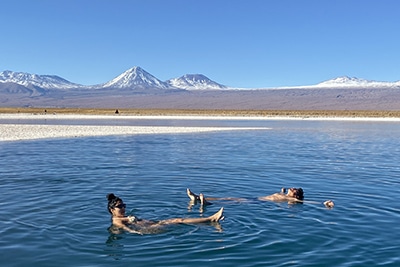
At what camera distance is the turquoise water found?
8578mm

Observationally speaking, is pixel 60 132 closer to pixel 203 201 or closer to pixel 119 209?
pixel 203 201

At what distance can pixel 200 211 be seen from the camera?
12.2 m

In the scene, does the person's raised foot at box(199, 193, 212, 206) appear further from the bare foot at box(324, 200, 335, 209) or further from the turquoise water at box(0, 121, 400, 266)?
the bare foot at box(324, 200, 335, 209)

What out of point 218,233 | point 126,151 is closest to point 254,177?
point 218,233

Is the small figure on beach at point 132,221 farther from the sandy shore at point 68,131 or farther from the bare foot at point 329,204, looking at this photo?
the sandy shore at point 68,131

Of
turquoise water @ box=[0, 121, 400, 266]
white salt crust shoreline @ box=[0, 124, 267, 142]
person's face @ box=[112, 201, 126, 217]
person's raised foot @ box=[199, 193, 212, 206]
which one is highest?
white salt crust shoreline @ box=[0, 124, 267, 142]

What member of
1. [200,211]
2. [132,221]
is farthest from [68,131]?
[132,221]

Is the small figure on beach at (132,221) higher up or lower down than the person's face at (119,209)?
lower down

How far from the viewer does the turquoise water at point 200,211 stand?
858 centimetres

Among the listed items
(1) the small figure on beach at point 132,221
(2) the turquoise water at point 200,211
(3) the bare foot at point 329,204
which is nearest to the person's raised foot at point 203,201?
(2) the turquoise water at point 200,211

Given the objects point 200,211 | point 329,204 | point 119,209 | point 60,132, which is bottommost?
point 200,211

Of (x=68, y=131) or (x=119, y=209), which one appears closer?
(x=119, y=209)

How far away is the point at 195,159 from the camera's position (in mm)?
23953

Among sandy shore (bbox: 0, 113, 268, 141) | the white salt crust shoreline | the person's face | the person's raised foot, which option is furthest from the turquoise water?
sandy shore (bbox: 0, 113, 268, 141)
